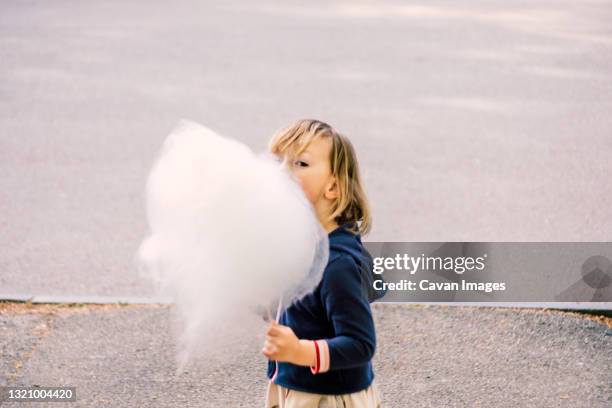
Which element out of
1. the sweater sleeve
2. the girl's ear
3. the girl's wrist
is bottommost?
the girl's wrist

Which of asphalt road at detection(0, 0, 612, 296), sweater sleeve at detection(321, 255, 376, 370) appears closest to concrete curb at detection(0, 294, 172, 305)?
asphalt road at detection(0, 0, 612, 296)

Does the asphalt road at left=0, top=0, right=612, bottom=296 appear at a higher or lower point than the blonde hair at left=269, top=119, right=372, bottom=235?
higher

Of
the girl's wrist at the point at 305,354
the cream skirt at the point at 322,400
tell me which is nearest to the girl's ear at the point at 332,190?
the girl's wrist at the point at 305,354

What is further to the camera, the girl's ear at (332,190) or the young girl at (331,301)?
the girl's ear at (332,190)

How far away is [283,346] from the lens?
217 cm

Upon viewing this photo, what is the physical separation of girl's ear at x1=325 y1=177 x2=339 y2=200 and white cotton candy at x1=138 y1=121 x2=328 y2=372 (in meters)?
0.30

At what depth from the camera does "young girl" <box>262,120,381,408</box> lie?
2.26 metres

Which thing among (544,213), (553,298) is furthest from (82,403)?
(544,213)

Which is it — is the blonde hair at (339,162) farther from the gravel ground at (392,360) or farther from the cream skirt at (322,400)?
the gravel ground at (392,360)

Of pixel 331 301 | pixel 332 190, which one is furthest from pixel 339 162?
pixel 331 301

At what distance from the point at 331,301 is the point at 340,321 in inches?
2.2

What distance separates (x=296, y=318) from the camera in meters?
2.42

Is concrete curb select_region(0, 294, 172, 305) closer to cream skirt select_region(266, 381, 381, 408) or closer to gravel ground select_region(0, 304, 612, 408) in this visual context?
gravel ground select_region(0, 304, 612, 408)

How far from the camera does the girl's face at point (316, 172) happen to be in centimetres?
239
